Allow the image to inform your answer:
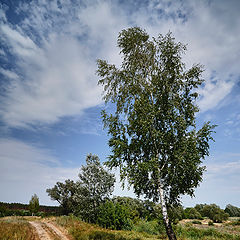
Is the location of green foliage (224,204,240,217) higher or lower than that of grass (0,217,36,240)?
higher

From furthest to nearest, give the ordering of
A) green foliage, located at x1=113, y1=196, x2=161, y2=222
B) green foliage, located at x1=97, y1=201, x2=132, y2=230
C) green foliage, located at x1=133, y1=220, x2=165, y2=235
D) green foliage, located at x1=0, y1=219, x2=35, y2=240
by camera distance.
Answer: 1. green foliage, located at x1=133, y1=220, x2=165, y2=235
2. green foliage, located at x1=97, y1=201, x2=132, y2=230
3. green foliage, located at x1=113, y1=196, x2=161, y2=222
4. green foliage, located at x1=0, y1=219, x2=35, y2=240

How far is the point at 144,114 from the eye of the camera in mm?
11000

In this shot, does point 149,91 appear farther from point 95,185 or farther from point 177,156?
point 95,185

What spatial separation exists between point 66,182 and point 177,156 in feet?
131

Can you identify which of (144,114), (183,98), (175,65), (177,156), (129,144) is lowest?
(177,156)

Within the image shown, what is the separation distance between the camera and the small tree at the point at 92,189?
23.9 meters

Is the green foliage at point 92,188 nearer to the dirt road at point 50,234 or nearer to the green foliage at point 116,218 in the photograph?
the green foliage at point 116,218

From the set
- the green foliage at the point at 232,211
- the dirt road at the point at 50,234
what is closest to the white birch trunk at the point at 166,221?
the dirt road at the point at 50,234

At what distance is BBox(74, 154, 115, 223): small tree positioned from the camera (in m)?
23.9

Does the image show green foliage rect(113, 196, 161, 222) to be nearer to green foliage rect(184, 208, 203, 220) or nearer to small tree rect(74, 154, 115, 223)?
small tree rect(74, 154, 115, 223)

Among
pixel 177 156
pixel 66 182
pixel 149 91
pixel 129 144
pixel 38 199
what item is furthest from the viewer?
pixel 38 199

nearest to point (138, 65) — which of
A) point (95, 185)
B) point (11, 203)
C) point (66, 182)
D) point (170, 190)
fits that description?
point (170, 190)

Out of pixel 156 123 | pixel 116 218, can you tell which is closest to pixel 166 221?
pixel 156 123

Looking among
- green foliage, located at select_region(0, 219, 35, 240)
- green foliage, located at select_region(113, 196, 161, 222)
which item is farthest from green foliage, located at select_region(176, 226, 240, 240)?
green foliage, located at select_region(0, 219, 35, 240)
